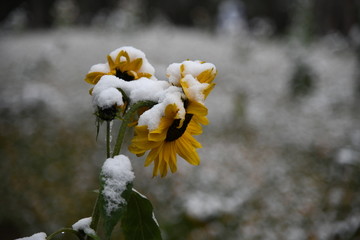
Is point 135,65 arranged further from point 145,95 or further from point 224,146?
point 224,146

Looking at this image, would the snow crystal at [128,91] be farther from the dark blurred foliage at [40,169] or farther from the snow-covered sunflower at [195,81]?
the dark blurred foliage at [40,169]

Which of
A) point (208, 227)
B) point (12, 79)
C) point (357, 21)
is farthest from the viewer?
point (357, 21)

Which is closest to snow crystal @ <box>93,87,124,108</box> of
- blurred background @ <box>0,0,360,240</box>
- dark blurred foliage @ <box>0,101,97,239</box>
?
blurred background @ <box>0,0,360,240</box>

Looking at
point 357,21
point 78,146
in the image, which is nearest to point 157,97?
point 78,146

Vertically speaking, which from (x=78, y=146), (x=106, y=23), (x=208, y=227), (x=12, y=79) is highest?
(x=106, y=23)

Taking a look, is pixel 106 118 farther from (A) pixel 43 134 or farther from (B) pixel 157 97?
(A) pixel 43 134

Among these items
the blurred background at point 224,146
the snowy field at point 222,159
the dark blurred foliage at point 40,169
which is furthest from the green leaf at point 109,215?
the dark blurred foliage at point 40,169
